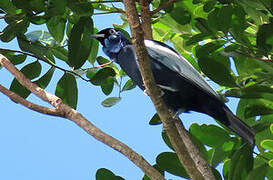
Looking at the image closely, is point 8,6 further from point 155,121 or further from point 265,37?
point 265,37

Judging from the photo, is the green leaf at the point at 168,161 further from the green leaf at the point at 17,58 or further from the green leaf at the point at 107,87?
the green leaf at the point at 17,58

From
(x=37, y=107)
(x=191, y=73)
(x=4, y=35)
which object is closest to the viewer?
(x=37, y=107)

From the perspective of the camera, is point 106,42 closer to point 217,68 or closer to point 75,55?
point 75,55

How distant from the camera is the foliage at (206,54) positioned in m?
2.17

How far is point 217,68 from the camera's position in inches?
88.2

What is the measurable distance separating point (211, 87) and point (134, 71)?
1.48 feet

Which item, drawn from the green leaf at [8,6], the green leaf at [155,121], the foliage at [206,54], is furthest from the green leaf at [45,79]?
the green leaf at [155,121]

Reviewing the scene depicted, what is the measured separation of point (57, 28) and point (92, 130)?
83 cm

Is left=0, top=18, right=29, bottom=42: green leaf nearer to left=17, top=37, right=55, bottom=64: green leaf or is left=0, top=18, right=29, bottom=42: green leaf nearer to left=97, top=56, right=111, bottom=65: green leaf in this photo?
left=17, top=37, right=55, bottom=64: green leaf

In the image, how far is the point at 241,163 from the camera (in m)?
2.16

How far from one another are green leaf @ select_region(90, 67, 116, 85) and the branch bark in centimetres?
73

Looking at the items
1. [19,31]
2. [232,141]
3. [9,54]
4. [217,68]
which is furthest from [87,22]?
[232,141]

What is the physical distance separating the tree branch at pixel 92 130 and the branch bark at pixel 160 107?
5.2 inches

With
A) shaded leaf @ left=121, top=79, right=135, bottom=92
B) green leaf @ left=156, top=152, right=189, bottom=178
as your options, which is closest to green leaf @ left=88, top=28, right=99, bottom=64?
shaded leaf @ left=121, top=79, right=135, bottom=92
